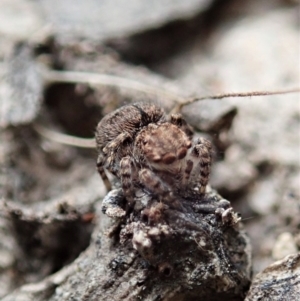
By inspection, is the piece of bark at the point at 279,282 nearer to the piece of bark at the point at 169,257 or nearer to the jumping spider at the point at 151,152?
the piece of bark at the point at 169,257

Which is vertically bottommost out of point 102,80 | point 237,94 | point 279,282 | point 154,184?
point 279,282

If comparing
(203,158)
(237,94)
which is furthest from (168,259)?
(237,94)

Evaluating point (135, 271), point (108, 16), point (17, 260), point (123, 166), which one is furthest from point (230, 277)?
point (108, 16)

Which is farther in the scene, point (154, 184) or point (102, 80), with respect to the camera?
point (102, 80)

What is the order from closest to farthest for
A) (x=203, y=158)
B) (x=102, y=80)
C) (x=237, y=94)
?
1. (x=203, y=158)
2. (x=237, y=94)
3. (x=102, y=80)

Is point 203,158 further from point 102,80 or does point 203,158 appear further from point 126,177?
point 102,80

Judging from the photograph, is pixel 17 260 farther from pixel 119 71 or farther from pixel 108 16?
pixel 108 16

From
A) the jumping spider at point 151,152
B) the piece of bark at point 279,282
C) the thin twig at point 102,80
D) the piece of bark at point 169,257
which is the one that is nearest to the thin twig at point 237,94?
the jumping spider at point 151,152

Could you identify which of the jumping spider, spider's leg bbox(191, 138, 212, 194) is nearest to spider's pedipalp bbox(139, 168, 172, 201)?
the jumping spider

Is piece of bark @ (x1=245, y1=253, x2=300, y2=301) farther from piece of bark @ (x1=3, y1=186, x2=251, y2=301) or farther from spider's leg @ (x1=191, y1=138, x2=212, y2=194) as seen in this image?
spider's leg @ (x1=191, y1=138, x2=212, y2=194)
